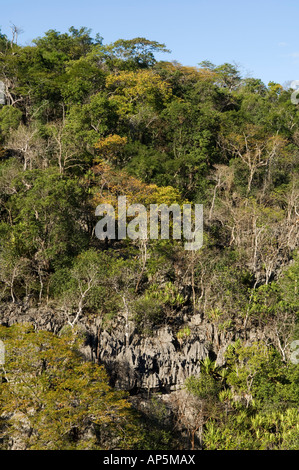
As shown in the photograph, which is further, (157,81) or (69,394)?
(157,81)

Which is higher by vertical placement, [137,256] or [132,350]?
[137,256]

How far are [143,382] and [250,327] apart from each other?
6921 mm

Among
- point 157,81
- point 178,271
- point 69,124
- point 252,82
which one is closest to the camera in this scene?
point 178,271

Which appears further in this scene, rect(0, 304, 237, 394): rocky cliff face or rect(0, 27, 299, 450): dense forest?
Result: rect(0, 304, 237, 394): rocky cliff face

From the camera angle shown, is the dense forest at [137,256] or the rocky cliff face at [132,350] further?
the rocky cliff face at [132,350]

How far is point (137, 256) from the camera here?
2595 cm

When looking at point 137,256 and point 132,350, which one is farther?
point 137,256

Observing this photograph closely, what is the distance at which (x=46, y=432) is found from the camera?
617 inches

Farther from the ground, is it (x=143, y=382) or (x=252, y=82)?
(x=252, y=82)

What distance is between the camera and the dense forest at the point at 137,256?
17.6 metres

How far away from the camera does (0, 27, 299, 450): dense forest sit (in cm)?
1762
